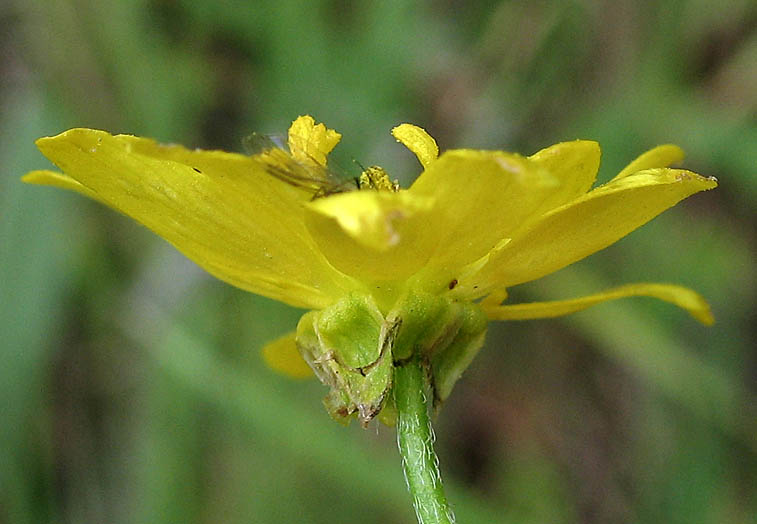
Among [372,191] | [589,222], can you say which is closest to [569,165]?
[589,222]

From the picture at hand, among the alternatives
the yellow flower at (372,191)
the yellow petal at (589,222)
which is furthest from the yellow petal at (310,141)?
the yellow petal at (589,222)

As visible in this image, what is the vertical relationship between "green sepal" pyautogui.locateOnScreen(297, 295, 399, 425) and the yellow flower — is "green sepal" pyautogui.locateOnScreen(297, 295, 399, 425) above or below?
below

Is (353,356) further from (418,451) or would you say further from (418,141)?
(418,141)

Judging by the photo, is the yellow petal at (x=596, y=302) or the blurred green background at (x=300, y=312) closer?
the yellow petal at (x=596, y=302)

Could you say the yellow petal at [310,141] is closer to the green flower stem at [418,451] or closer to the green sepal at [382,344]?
the green sepal at [382,344]

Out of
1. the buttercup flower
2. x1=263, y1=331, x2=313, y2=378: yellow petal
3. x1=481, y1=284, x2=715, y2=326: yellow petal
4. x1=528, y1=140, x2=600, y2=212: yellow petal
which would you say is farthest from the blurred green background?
x1=528, y1=140, x2=600, y2=212: yellow petal

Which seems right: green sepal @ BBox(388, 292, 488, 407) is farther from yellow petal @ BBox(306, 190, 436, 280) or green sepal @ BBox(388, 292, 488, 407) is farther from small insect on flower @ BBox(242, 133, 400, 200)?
small insect on flower @ BBox(242, 133, 400, 200)

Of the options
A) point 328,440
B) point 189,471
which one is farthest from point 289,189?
point 189,471
